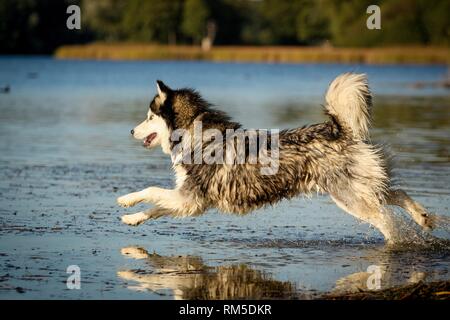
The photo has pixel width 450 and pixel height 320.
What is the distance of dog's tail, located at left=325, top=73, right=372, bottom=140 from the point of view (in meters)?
9.35

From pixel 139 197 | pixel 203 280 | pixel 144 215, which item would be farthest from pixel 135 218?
pixel 203 280

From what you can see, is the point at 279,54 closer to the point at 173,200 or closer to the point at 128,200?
the point at 128,200

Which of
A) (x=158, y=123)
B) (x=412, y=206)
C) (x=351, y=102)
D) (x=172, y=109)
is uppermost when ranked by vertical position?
(x=351, y=102)

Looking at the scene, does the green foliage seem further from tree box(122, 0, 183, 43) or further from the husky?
the husky

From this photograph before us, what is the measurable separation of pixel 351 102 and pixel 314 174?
0.80 m

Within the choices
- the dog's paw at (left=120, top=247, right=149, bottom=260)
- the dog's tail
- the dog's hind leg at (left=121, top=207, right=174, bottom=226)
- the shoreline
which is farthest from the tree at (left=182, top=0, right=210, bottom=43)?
the dog's paw at (left=120, top=247, right=149, bottom=260)

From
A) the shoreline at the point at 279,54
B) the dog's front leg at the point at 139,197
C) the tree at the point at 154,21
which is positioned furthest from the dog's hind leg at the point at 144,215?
the tree at the point at 154,21

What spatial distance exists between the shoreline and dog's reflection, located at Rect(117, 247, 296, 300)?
174ft

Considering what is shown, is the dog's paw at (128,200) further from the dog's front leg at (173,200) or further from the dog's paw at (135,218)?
the dog's paw at (135,218)

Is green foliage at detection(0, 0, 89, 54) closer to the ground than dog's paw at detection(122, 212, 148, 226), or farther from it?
farther from it

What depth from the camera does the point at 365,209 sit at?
31.3 feet

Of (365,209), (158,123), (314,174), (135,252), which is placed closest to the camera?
(135,252)

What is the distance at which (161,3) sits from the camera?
4803 inches

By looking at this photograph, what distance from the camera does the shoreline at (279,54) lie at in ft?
228
